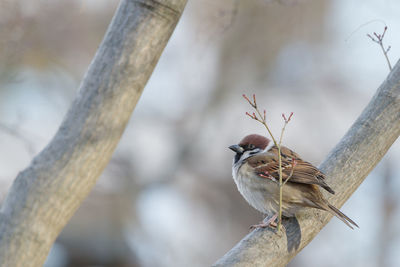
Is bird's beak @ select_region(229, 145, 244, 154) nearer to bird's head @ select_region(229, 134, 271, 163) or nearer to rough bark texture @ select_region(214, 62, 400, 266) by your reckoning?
bird's head @ select_region(229, 134, 271, 163)

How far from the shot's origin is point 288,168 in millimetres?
3354

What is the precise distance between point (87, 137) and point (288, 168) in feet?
5.74

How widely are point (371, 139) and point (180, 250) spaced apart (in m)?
6.70

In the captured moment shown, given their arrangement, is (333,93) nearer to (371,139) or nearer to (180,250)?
(180,250)

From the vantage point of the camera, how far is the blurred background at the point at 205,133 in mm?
8727

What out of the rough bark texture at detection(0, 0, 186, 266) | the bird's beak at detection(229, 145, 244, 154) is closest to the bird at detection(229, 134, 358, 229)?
the bird's beak at detection(229, 145, 244, 154)

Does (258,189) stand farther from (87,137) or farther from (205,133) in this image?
(205,133)

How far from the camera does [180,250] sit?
909 centimetres

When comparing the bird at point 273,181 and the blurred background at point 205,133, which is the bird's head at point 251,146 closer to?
the bird at point 273,181

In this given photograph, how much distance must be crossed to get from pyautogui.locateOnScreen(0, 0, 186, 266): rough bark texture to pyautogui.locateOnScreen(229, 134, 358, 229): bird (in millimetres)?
1060

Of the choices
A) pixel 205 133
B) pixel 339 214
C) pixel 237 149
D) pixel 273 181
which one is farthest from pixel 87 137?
pixel 205 133

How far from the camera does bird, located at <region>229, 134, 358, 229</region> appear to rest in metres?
2.86

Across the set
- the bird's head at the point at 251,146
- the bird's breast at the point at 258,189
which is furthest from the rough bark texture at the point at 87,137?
the bird's head at the point at 251,146

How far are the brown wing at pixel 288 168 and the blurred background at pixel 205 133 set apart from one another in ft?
14.8
